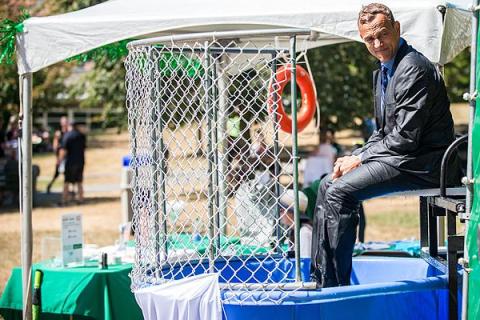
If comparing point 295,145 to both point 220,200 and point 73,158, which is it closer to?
point 220,200

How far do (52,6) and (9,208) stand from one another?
182 inches

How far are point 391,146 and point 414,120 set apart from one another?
0.61ft

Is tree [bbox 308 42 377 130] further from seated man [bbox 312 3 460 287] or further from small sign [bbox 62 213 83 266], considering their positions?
seated man [bbox 312 3 460 287]

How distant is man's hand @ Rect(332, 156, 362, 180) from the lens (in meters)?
4.65

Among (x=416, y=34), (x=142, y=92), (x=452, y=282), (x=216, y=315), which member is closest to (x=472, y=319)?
(x=452, y=282)

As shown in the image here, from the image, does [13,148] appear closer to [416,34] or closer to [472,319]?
[416,34]

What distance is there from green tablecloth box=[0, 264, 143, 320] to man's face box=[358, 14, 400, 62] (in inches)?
119

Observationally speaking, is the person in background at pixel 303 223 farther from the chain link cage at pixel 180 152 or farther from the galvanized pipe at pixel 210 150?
the galvanized pipe at pixel 210 150

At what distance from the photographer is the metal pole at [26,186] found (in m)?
6.79

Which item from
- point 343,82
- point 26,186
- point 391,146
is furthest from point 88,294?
point 343,82

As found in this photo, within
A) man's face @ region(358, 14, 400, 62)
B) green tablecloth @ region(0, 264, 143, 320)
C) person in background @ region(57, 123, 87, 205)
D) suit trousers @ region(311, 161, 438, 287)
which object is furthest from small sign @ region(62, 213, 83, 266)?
person in background @ region(57, 123, 87, 205)

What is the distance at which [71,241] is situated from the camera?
698 cm

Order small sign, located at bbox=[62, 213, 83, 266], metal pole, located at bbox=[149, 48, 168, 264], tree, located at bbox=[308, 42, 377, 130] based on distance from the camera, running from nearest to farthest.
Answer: metal pole, located at bbox=[149, 48, 168, 264] < small sign, located at bbox=[62, 213, 83, 266] < tree, located at bbox=[308, 42, 377, 130]

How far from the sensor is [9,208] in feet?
63.6
